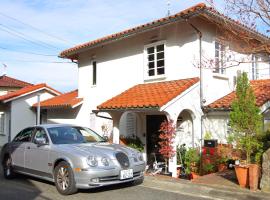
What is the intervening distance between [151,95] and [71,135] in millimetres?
4131

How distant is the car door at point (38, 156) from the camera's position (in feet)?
28.5

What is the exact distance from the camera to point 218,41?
520 inches

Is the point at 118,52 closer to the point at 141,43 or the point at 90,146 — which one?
the point at 141,43

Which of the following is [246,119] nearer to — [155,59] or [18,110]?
[155,59]

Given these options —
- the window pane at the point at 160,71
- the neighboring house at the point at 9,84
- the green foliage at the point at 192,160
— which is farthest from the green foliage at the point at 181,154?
the neighboring house at the point at 9,84

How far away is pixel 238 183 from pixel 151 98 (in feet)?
15.1

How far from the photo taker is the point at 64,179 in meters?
7.98

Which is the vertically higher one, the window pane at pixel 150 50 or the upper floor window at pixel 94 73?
the window pane at pixel 150 50

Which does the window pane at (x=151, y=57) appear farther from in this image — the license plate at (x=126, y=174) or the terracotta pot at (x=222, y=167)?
the license plate at (x=126, y=174)

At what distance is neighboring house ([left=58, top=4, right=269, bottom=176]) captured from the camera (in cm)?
1182

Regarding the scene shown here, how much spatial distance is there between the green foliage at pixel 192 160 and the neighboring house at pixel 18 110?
40.5ft

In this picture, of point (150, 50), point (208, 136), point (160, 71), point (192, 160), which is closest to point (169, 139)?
point (192, 160)

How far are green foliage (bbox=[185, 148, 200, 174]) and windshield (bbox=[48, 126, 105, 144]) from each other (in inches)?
141

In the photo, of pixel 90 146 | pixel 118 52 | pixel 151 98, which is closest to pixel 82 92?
pixel 118 52
